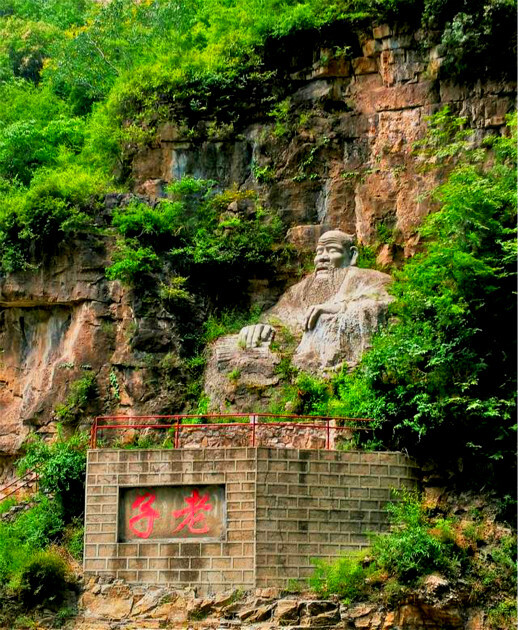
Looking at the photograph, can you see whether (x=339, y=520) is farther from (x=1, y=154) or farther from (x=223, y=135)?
(x=1, y=154)

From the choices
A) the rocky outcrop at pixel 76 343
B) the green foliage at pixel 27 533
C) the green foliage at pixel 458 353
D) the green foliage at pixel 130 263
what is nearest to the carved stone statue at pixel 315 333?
the green foliage at pixel 458 353

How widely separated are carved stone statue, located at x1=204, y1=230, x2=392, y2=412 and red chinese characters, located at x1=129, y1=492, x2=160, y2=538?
3387 mm

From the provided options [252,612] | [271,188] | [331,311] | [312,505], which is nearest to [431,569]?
[312,505]

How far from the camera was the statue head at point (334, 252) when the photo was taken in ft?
A: 77.4

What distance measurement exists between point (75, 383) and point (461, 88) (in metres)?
11.0

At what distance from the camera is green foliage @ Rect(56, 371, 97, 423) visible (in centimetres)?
2247

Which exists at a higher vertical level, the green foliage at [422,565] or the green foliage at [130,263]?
the green foliage at [130,263]

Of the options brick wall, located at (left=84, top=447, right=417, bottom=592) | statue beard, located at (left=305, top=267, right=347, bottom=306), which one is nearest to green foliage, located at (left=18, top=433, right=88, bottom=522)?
brick wall, located at (left=84, top=447, right=417, bottom=592)

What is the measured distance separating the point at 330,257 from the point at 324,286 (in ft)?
2.25

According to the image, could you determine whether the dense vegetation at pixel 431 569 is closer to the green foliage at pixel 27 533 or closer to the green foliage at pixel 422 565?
the green foliage at pixel 422 565

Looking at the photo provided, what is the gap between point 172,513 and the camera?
18.4 m

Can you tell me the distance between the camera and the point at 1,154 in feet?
94.5

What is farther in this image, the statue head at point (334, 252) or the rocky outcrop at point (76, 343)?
the statue head at point (334, 252)

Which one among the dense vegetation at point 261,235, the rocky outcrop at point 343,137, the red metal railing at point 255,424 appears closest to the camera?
the dense vegetation at point 261,235
